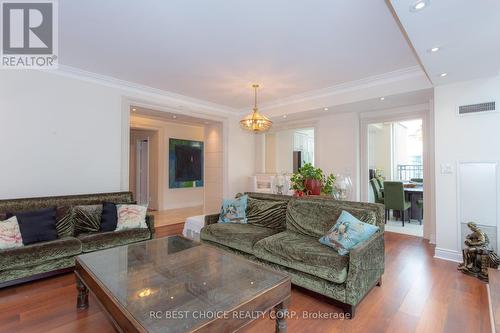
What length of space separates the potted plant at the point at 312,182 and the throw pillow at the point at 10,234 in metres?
3.18

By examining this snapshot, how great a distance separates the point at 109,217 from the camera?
3.40 metres

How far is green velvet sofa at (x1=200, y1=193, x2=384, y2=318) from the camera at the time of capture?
6.81ft

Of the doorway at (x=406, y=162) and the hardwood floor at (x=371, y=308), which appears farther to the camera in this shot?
the doorway at (x=406, y=162)

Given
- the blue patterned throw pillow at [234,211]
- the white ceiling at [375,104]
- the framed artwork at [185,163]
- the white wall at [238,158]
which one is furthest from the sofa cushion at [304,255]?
the framed artwork at [185,163]

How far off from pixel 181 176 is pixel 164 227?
2.66m

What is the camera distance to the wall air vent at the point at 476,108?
10.3 ft

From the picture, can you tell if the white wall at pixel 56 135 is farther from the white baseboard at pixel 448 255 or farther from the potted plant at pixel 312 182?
the white baseboard at pixel 448 255

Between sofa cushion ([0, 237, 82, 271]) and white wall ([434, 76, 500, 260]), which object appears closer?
sofa cushion ([0, 237, 82, 271])

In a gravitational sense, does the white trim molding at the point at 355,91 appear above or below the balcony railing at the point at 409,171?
above

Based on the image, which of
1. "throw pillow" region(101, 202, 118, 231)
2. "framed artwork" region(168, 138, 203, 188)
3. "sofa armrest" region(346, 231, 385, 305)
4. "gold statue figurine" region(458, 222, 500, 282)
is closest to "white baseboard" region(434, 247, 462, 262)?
"gold statue figurine" region(458, 222, 500, 282)

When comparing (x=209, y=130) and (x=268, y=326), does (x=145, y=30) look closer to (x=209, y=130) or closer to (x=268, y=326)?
(x=268, y=326)

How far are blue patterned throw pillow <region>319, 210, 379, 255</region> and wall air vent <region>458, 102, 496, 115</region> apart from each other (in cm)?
229

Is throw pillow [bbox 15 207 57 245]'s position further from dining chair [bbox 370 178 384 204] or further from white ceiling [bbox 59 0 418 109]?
dining chair [bbox 370 178 384 204]

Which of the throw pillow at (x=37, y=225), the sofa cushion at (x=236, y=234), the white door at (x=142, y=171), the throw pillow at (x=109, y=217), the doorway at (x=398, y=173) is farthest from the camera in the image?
the white door at (x=142, y=171)
